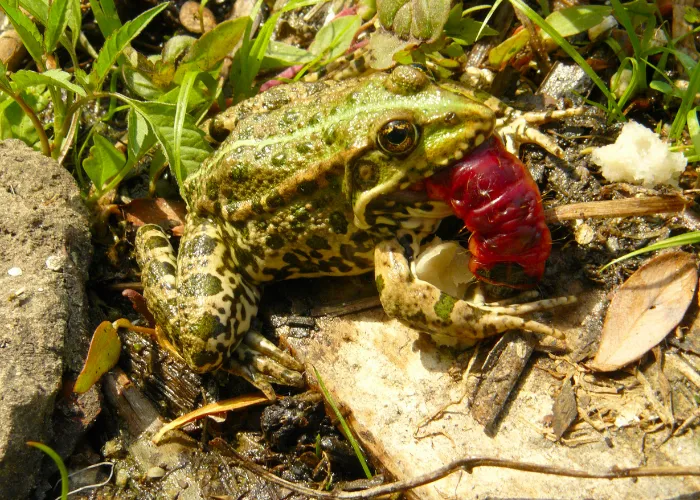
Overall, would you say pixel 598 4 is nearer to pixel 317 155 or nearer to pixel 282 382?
pixel 317 155

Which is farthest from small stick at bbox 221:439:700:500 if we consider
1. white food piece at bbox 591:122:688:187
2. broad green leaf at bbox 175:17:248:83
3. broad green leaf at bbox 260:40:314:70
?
broad green leaf at bbox 260:40:314:70

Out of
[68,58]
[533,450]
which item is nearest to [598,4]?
[533,450]

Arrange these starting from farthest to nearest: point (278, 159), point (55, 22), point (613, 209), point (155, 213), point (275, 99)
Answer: point (155, 213) → point (275, 99) → point (55, 22) → point (278, 159) → point (613, 209)

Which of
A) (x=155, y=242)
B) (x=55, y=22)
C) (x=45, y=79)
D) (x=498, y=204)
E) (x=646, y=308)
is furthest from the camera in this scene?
(x=155, y=242)

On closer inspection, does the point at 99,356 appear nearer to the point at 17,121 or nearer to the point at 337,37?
the point at 17,121

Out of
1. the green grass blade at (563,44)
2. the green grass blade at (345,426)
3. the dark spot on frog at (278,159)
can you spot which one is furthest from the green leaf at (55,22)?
the green grass blade at (563,44)

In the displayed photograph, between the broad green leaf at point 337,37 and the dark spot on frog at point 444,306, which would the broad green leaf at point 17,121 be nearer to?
the broad green leaf at point 337,37

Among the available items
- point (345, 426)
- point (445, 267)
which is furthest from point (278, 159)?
point (345, 426)
